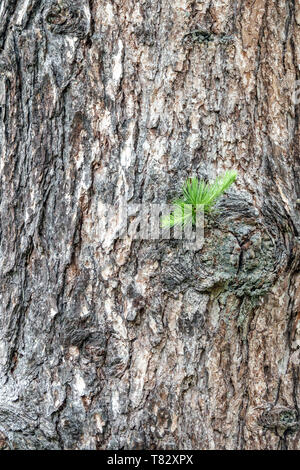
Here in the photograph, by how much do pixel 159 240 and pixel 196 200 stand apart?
15 centimetres

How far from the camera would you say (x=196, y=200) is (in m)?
1.20

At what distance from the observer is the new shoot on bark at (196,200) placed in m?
1.19

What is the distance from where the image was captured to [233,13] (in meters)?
1.29

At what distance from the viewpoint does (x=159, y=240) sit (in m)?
1.27

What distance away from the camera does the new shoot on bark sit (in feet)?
3.91

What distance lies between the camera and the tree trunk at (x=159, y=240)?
4.15 ft

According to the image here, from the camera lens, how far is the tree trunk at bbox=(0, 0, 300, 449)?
1266 mm

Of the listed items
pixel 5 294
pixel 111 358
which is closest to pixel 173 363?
pixel 111 358

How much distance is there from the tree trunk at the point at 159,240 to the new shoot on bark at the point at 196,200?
0.17 ft

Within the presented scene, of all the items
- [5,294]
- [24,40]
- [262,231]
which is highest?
[24,40]

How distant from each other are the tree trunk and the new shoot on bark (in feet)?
0.17

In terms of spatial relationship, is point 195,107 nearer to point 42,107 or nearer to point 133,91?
point 133,91

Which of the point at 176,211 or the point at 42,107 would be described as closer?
the point at 176,211

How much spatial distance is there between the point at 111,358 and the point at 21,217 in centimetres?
45
